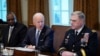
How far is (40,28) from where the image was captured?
3.72m

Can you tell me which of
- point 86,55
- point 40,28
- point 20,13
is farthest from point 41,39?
point 20,13

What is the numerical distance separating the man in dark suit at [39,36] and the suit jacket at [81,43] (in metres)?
0.43

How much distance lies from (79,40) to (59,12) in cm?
224

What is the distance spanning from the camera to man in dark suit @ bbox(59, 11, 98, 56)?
2.93 metres

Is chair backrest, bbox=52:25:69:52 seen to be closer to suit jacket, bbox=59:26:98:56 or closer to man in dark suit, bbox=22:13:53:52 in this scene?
man in dark suit, bbox=22:13:53:52

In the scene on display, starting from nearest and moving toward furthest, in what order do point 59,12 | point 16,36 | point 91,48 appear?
1. point 91,48
2. point 16,36
3. point 59,12

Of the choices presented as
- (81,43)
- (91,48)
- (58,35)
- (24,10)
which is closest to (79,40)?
(81,43)

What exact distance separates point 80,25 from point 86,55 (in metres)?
0.42

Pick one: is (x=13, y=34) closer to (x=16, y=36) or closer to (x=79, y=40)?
(x=16, y=36)

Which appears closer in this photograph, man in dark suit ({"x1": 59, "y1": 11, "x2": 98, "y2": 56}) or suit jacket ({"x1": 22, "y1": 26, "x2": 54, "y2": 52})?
man in dark suit ({"x1": 59, "y1": 11, "x2": 98, "y2": 56})

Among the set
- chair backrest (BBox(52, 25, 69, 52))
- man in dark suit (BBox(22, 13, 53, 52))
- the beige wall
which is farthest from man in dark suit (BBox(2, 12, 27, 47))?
the beige wall

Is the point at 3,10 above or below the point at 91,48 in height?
above

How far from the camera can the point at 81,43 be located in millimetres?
2984

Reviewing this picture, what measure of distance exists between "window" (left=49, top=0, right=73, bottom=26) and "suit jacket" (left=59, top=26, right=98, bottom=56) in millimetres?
1832
